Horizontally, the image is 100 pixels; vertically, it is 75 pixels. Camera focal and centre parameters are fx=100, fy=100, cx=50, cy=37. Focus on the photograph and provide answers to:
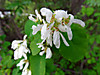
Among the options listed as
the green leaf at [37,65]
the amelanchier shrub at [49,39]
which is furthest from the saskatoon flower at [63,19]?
the green leaf at [37,65]

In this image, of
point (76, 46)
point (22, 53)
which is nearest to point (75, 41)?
point (76, 46)

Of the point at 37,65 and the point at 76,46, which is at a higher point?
the point at 76,46

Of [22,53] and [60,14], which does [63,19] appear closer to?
[60,14]

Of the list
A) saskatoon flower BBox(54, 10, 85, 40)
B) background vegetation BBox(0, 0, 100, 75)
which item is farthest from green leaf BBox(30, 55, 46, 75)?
saskatoon flower BBox(54, 10, 85, 40)

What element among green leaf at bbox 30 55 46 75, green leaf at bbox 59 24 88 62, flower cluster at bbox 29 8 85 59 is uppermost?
flower cluster at bbox 29 8 85 59

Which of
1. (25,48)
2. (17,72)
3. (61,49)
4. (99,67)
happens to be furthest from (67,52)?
(99,67)

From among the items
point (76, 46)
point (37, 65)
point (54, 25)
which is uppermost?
point (54, 25)

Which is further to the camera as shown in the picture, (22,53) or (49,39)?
(22,53)

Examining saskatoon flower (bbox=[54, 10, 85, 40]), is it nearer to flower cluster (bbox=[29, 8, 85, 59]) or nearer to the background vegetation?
flower cluster (bbox=[29, 8, 85, 59])
